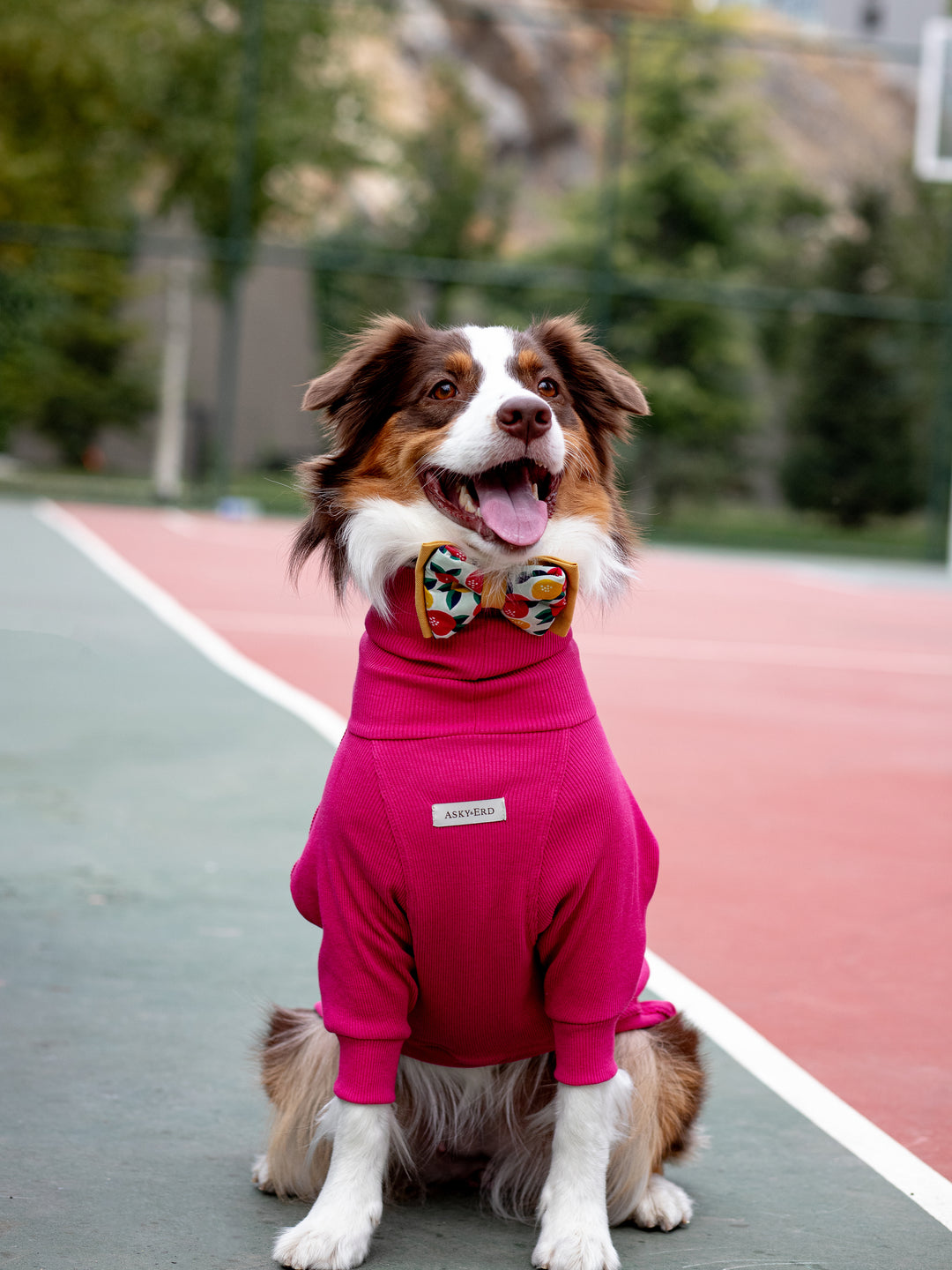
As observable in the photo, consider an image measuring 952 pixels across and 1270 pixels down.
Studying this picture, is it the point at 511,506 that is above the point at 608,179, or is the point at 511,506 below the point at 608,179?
below

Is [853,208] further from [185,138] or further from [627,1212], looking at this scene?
[627,1212]

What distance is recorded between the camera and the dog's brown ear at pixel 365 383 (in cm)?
296

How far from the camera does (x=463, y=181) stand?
34.3m

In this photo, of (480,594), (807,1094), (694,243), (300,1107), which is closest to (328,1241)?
(300,1107)

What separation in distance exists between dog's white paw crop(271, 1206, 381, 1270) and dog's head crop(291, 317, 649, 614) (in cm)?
108

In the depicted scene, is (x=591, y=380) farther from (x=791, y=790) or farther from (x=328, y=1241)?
(x=791, y=790)


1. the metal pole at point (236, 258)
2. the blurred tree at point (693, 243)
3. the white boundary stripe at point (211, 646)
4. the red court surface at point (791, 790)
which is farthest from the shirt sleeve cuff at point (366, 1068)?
the blurred tree at point (693, 243)

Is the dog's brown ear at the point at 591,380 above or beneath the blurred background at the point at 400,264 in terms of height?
beneath

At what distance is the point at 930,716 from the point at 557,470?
6.62 meters

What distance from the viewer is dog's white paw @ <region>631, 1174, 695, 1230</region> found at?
2.88 m

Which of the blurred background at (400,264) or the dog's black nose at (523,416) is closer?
the dog's black nose at (523,416)

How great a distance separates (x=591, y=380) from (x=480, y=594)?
595 mm

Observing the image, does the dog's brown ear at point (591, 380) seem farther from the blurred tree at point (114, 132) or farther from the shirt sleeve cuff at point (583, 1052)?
the blurred tree at point (114, 132)

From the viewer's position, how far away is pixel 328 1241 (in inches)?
105
